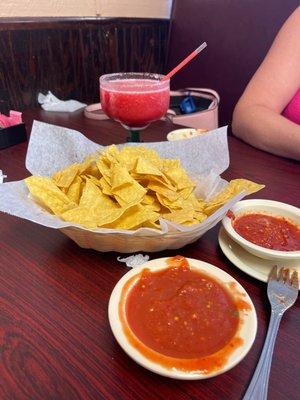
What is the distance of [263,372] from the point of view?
0.45m

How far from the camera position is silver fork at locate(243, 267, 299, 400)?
1.41ft

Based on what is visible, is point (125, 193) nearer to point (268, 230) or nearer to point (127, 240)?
point (127, 240)

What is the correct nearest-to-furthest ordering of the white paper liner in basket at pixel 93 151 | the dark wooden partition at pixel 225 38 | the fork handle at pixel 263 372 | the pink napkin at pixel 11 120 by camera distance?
the fork handle at pixel 263 372 → the white paper liner in basket at pixel 93 151 → the pink napkin at pixel 11 120 → the dark wooden partition at pixel 225 38

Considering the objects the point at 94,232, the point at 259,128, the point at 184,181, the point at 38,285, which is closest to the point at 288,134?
the point at 259,128

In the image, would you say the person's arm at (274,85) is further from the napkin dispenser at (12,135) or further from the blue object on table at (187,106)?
the napkin dispenser at (12,135)

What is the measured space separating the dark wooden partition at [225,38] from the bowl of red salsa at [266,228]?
1625mm

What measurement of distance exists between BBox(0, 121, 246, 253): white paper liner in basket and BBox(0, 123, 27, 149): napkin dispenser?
29 cm

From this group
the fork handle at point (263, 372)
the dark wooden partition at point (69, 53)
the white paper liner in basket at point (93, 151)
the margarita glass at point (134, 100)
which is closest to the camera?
the fork handle at point (263, 372)

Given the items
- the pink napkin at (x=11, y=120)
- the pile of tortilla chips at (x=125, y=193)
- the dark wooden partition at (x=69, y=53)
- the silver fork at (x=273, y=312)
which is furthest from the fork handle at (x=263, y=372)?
the dark wooden partition at (x=69, y=53)

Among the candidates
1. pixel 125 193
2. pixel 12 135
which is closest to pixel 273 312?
pixel 125 193

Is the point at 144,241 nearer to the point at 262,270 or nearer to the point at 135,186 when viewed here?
the point at 135,186

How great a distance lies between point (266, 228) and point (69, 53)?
1.72 meters

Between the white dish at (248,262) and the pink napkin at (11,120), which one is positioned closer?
the white dish at (248,262)

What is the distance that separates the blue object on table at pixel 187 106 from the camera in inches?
68.7
